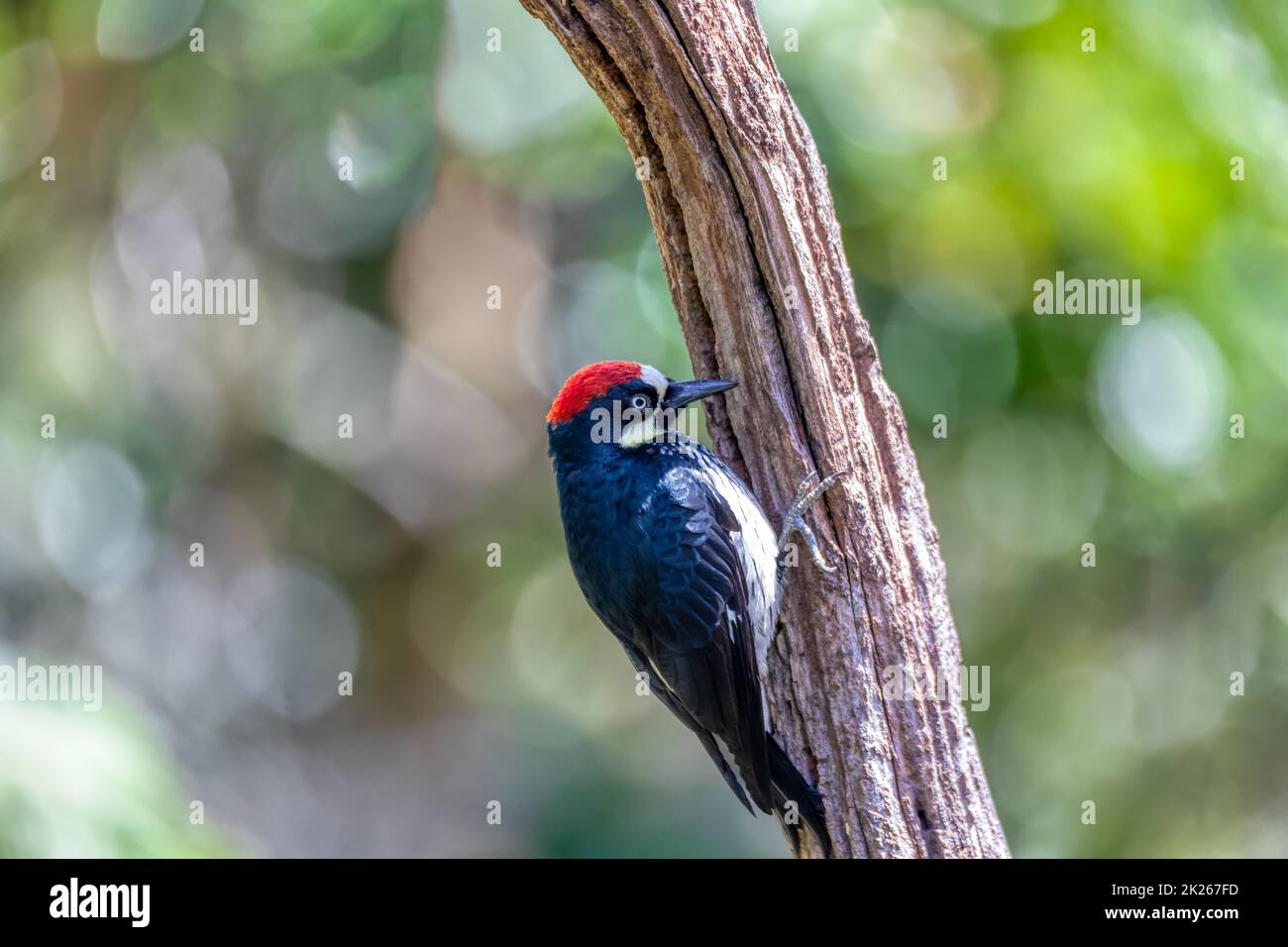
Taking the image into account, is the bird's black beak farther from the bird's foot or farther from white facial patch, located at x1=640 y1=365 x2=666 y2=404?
the bird's foot

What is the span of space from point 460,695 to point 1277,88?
6023 millimetres

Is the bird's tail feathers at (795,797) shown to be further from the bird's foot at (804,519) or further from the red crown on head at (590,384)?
the red crown on head at (590,384)

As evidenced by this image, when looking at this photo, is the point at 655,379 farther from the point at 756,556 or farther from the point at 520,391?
the point at 520,391

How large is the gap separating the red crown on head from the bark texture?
246 millimetres

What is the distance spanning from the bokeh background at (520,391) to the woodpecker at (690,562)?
208 cm

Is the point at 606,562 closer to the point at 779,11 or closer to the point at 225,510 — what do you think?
the point at 779,11

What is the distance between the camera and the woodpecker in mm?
3424

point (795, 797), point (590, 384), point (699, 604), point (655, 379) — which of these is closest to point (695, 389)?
point (655, 379)

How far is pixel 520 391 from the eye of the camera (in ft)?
24.7

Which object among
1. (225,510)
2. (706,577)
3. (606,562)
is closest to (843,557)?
(706,577)

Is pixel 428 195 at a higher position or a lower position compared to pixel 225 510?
higher

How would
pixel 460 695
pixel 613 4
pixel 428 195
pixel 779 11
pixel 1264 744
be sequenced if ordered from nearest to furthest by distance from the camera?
pixel 613 4 → pixel 779 11 → pixel 1264 744 → pixel 428 195 → pixel 460 695

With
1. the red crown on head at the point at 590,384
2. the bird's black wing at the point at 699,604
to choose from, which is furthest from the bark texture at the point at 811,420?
the red crown on head at the point at 590,384

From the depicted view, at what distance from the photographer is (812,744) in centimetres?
344
